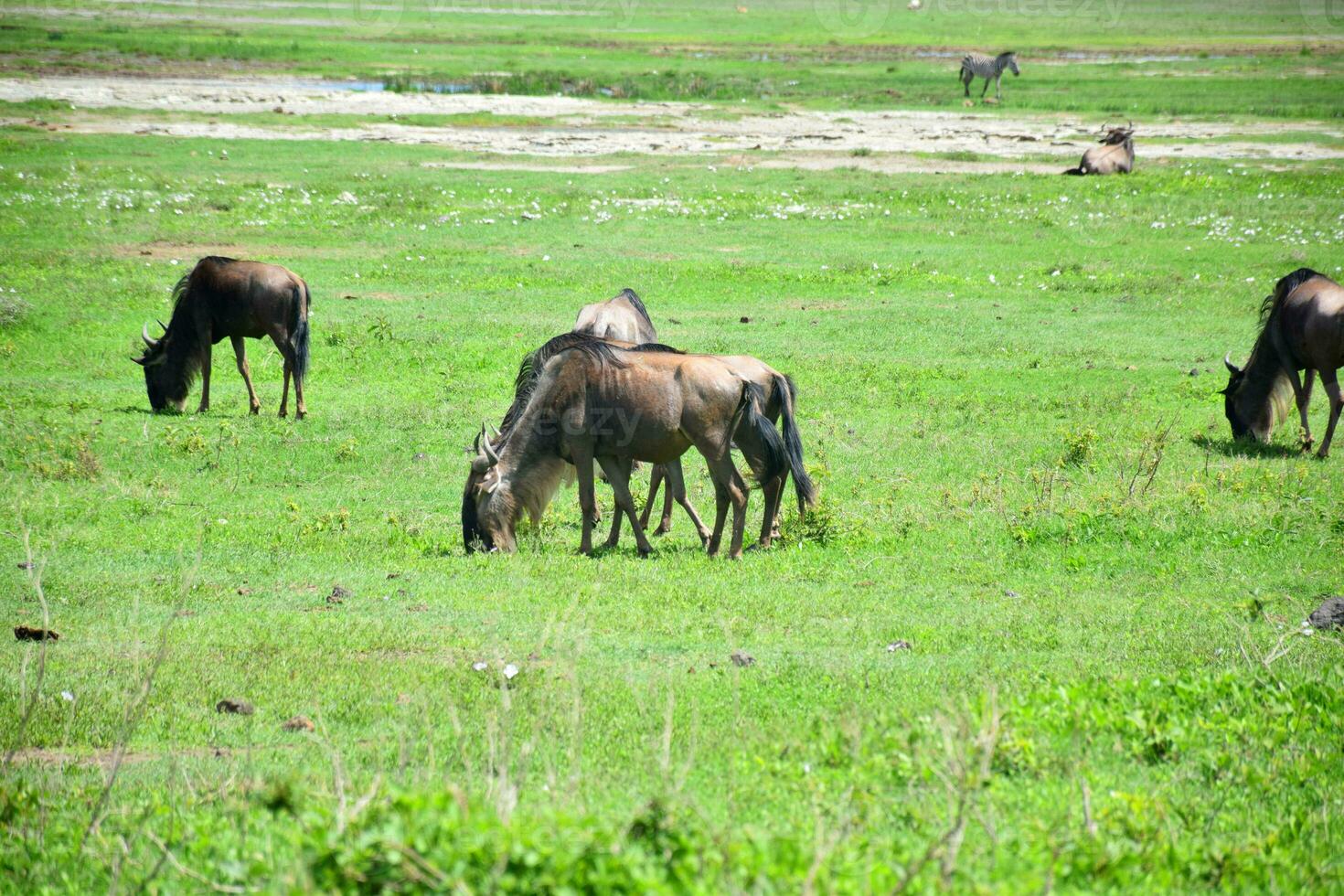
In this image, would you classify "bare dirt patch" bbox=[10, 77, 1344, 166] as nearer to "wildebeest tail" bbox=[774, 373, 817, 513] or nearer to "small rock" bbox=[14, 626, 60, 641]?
"wildebeest tail" bbox=[774, 373, 817, 513]

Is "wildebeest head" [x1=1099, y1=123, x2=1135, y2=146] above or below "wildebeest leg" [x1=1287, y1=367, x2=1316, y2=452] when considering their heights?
above

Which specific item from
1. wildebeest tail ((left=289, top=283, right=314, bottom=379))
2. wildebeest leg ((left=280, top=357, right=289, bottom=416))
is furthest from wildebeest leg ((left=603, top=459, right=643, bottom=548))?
wildebeest tail ((left=289, top=283, right=314, bottom=379))

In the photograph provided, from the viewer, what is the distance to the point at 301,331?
56.6ft

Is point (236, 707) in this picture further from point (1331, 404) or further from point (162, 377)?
point (1331, 404)

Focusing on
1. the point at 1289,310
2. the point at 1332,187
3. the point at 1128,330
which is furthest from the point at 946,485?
the point at 1332,187

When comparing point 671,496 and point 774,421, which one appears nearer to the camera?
point 774,421

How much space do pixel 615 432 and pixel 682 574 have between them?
1801 millimetres

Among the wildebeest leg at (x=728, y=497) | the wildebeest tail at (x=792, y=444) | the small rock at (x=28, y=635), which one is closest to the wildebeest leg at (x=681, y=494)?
the wildebeest leg at (x=728, y=497)

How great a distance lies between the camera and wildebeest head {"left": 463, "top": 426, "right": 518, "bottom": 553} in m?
12.3

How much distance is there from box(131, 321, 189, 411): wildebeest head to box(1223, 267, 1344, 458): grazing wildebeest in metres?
14.0

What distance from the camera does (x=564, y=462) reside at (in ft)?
42.5

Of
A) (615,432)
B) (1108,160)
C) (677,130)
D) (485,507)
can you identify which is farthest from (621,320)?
(677,130)

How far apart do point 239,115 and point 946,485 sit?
3678 centimetres

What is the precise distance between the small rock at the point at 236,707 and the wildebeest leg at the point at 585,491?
4.88 meters
